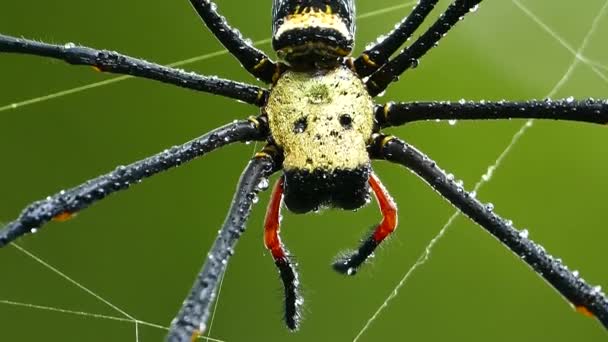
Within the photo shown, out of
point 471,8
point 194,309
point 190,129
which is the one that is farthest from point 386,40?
Answer: point 190,129

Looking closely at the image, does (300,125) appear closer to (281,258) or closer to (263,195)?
(281,258)

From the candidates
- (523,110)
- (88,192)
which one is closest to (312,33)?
(523,110)

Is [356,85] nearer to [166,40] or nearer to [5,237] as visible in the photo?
[5,237]

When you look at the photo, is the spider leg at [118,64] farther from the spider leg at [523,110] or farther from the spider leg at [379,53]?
the spider leg at [523,110]

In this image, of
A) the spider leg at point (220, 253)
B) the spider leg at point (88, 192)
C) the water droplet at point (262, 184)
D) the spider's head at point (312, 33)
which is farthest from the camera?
the spider's head at point (312, 33)

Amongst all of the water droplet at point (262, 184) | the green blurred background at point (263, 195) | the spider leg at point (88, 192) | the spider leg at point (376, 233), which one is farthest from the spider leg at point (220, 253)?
the green blurred background at point (263, 195)

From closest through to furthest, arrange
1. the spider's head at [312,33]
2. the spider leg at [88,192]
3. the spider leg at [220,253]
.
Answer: the spider leg at [220,253] → the spider leg at [88,192] → the spider's head at [312,33]

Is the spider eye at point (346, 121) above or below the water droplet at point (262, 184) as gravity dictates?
above

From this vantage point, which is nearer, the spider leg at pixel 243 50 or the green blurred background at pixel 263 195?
the spider leg at pixel 243 50
